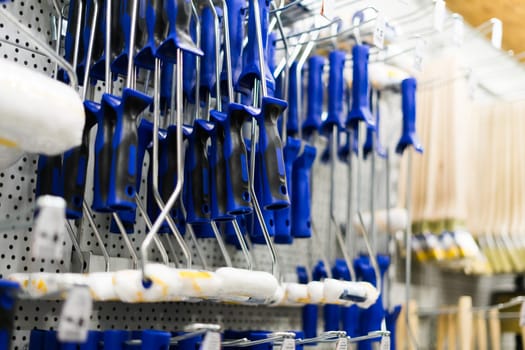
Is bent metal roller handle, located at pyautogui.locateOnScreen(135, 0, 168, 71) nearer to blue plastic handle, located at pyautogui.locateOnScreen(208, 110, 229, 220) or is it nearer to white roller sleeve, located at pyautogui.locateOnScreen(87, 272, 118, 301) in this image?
blue plastic handle, located at pyautogui.locateOnScreen(208, 110, 229, 220)

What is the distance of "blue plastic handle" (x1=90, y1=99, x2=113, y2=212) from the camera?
1000 mm

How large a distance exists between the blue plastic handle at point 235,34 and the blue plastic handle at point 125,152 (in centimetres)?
24

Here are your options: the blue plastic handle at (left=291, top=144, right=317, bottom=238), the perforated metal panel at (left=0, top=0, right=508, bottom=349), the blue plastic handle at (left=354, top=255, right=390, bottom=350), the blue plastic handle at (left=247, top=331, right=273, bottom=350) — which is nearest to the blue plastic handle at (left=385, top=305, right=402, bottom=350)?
the blue plastic handle at (left=354, top=255, right=390, bottom=350)

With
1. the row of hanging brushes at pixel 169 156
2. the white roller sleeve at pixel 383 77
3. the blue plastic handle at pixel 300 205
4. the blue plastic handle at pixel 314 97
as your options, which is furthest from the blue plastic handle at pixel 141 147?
the white roller sleeve at pixel 383 77

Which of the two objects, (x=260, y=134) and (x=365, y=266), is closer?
(x=260, y=134)

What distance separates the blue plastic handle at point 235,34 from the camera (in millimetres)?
1226

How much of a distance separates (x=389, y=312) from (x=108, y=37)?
0.94 metres

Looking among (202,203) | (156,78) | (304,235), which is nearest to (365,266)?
(304,235)

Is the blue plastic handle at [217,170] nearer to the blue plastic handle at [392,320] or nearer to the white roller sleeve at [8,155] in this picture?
the white roller sleeve at [8,155]

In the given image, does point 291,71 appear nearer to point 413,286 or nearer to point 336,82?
point 336,82

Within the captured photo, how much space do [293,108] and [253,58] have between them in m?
0.32

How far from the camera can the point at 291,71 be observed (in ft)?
4.85

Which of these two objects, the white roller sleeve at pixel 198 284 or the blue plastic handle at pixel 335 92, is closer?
the white roller sleeve at pixel 198 284

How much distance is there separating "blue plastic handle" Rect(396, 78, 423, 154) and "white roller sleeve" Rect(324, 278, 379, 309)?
0.35 metres
